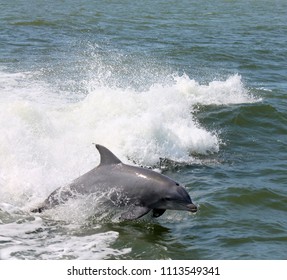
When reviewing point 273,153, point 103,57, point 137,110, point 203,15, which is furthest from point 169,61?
point 203,15

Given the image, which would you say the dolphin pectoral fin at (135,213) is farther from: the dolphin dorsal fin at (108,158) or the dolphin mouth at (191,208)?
the dolphin dorsal fin at (108,158)

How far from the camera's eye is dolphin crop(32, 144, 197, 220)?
405 inches

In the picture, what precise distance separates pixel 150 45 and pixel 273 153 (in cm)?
1596

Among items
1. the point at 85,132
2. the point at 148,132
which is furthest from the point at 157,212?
the point at 85,132

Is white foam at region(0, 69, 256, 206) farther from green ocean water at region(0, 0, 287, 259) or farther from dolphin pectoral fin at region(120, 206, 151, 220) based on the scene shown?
dolphin pectoral fin at region(120, 206, 151, 220)

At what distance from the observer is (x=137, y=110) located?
17219 mm

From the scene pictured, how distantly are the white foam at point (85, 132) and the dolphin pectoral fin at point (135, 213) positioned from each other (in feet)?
7.19

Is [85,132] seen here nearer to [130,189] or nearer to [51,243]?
[130,189]

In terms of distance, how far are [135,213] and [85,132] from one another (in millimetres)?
5845

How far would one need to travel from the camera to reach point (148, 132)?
51.1 ft

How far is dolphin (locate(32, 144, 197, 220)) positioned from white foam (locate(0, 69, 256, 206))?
3.41 feet

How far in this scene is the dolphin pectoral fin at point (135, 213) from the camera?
1029cm

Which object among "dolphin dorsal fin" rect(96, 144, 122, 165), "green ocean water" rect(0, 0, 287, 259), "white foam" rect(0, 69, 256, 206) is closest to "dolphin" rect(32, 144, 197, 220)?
"dolphin dorsal fin" rect(96, 144, 122, 165)

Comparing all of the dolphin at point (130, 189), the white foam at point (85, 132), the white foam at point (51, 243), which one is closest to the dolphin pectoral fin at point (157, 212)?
the dolphin at point (130, 189)
